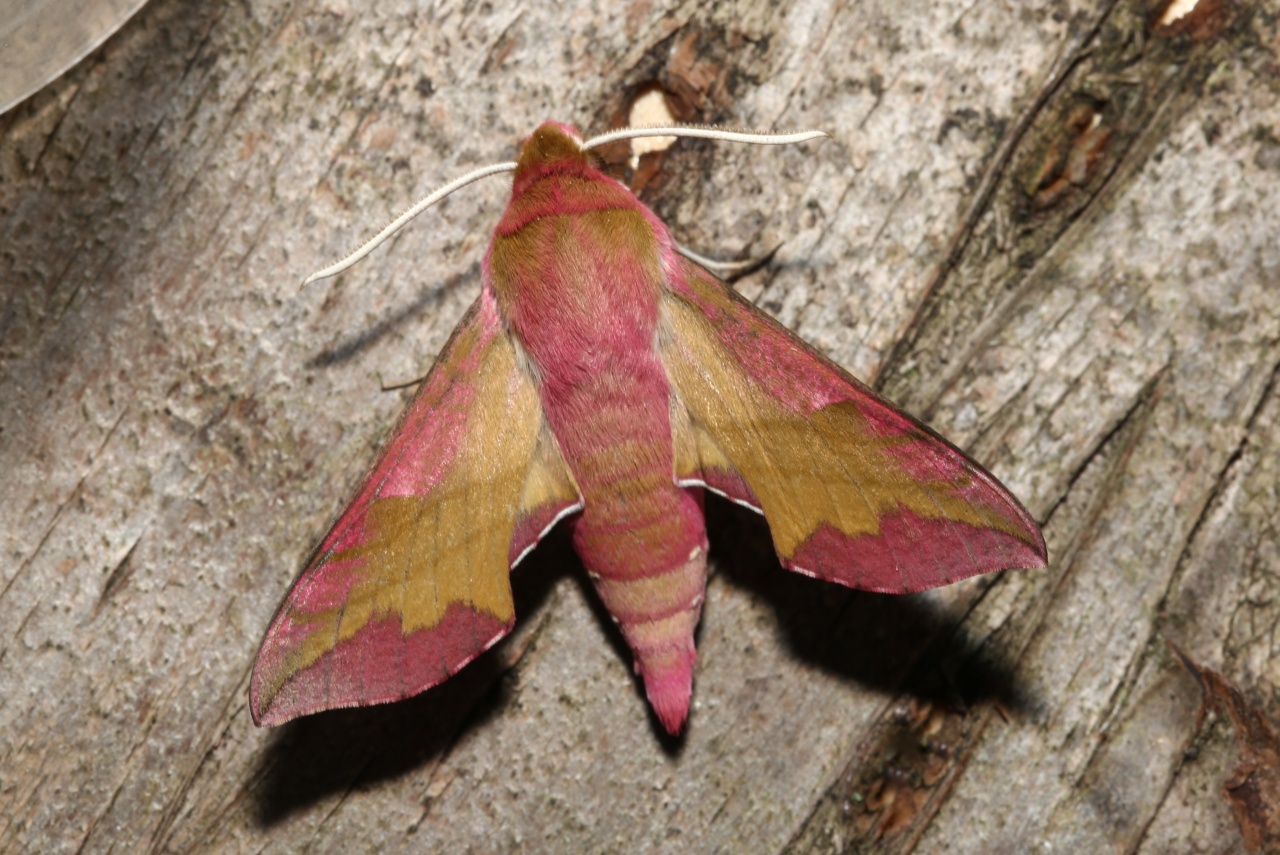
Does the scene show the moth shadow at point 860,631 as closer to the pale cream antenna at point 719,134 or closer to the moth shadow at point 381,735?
the moth shadow at point 381,735

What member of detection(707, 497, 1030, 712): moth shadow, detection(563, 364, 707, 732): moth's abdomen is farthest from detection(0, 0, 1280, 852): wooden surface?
detection(563, 364, 707, 732): moth's abdomen

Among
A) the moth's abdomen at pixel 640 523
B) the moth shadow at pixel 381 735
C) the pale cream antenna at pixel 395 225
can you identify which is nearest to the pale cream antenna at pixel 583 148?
the pale cream antenna at pixel 395 225

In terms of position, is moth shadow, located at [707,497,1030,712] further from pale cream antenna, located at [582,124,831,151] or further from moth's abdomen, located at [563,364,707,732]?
pale cream antenna, located at [582,124,831,151]

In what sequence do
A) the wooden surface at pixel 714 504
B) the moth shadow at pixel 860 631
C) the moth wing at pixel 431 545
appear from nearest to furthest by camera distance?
the moth wing at pixel 431 545 < the wooden surface at pixel 714 504 < the moth shadow at pixel 860 631

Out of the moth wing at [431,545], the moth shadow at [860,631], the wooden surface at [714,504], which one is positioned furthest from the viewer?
the moth shadow at [860,631]

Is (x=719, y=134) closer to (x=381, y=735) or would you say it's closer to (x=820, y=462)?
(x=820, y=462)

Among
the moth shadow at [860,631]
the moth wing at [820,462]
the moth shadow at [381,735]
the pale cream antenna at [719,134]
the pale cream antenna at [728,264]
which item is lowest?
the moth shadow at [381,735]

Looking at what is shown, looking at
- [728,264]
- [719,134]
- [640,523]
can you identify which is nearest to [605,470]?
[640,523]
